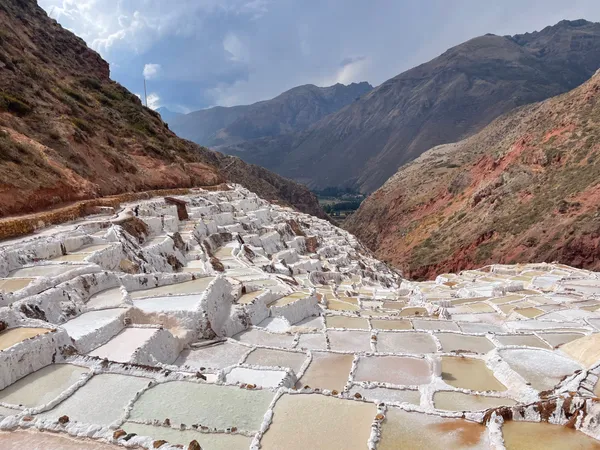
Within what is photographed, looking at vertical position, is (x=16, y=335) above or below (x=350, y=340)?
above

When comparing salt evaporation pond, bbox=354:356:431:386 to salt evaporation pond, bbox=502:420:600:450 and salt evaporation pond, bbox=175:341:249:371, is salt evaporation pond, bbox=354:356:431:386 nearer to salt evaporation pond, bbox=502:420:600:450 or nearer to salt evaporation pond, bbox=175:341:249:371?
salt evaporation pond, bbox=175:341:249:371

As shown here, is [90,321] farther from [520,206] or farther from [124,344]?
[520,206]

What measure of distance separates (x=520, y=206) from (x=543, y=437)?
4002 centimetres

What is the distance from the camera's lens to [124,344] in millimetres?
9016

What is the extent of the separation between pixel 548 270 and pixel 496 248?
10500 millimetres

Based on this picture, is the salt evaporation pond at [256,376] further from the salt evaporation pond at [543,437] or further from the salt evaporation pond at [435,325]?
the salt evaporation pond at [435,325]

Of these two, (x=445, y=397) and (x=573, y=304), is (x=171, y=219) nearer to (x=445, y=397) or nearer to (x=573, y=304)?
(x=445, y=397)

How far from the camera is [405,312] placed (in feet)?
59.9

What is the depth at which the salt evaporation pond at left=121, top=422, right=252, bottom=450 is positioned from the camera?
5906 millimetres

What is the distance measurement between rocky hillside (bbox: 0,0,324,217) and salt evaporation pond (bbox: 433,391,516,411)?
1655cm

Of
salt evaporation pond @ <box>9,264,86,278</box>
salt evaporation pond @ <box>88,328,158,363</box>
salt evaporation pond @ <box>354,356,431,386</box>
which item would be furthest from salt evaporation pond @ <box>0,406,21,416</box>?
salt evaporation pond @ <box>354,356,431,386</box>

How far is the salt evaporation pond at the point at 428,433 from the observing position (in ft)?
18.6

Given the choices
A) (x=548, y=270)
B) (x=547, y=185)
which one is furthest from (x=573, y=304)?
(x=547, y=185)

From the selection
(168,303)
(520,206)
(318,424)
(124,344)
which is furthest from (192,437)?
(520,206)
